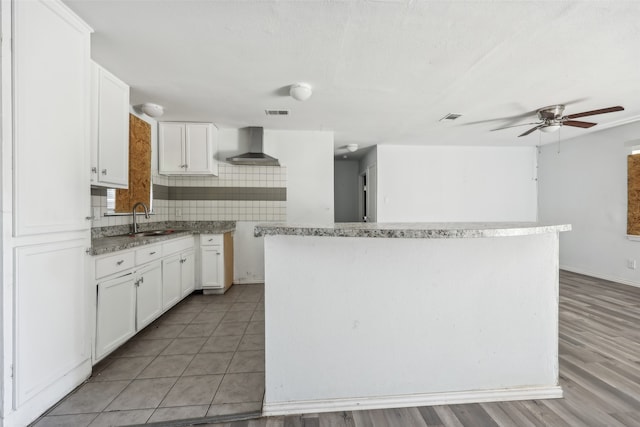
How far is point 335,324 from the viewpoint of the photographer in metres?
1.51

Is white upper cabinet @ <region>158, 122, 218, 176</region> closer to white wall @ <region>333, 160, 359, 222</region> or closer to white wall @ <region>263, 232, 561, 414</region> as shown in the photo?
white wall @ <region>263, 232, 561, 414</region>

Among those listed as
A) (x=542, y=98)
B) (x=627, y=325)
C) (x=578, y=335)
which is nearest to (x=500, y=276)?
(x=578, y=335)

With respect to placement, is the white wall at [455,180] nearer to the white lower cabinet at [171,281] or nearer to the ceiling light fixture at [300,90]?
the ceiling light fixture at [300,90]

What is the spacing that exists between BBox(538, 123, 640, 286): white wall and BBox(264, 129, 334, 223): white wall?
3770 mm

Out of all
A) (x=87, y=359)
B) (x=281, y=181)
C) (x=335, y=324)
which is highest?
(x=281, y=181)

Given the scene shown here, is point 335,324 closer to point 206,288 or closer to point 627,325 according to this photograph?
point 206,288

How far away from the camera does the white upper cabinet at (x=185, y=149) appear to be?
12.2ft

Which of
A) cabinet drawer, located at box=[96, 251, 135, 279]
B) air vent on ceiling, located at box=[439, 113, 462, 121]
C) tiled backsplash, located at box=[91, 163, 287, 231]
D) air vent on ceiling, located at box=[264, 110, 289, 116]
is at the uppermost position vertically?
air vent on ceiling, located at box=[439, 113, 462, 121]

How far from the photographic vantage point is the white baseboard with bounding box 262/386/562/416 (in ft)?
4.90

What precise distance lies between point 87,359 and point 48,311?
1.66 feet

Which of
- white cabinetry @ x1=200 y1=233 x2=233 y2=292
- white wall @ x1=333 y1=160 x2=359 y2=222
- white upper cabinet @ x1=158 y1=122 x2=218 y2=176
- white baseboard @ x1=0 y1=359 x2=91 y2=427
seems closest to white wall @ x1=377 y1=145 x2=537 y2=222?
white wall @ x1=333 y1=160 x2=359 y2=222

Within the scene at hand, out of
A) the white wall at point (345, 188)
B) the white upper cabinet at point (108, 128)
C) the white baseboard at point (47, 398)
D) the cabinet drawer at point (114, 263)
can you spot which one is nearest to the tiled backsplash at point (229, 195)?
the white upper cabinet at point (108, 128)

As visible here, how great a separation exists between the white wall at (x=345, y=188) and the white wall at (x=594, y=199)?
401 centimetres

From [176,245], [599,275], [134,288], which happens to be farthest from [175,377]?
[599,275]
